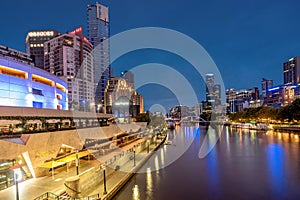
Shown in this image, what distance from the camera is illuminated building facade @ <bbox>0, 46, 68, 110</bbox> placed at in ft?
84.1

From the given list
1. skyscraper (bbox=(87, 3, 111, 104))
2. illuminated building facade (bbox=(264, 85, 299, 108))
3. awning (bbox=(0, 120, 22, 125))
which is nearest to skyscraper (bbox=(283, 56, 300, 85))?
illuminated building facade (bbox=(264, 85, 299, 108))

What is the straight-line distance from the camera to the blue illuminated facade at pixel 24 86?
25609 millimetres

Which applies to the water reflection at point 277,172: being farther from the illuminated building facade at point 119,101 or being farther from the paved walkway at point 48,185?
the illuminated building facade at point 119,101

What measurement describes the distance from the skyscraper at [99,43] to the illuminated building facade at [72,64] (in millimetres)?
22250

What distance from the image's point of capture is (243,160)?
2684cm

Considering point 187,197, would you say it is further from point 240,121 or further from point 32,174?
point 240,121

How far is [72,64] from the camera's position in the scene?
85.7 meters

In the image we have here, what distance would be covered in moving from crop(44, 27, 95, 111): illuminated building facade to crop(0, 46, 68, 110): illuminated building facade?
4412 centimetres

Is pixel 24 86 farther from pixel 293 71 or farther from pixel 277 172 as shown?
pixel 293 71

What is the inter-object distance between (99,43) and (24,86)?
391ft

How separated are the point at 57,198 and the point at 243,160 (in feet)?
75.0

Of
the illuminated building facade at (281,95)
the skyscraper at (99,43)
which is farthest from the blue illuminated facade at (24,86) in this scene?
the illuminated building facade at (281,95)

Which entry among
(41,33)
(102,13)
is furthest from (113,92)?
(102,13)

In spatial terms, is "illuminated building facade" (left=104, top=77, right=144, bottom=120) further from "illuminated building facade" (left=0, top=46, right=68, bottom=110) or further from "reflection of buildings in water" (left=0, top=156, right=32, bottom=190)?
"reflection of buildings in water" (left=0, top=156, right=32, bottom=190)
